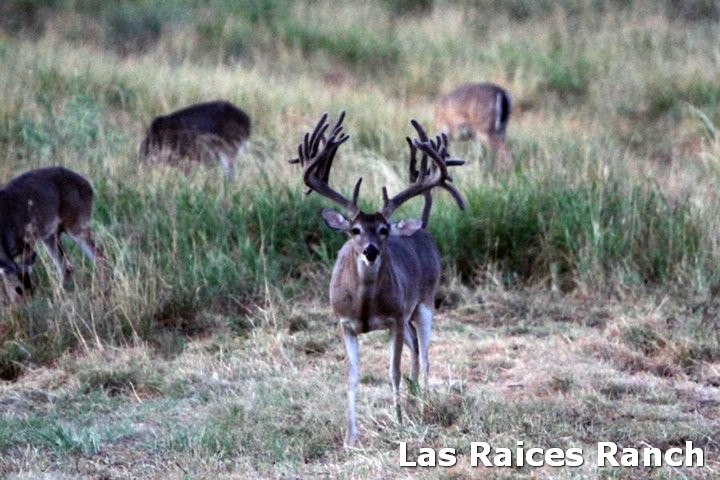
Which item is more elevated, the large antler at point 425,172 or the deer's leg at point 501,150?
the large antler at point 425,172

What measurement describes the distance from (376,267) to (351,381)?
0.53 meters

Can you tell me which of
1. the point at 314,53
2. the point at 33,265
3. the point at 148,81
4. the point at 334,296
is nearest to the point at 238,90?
the point at 148,81

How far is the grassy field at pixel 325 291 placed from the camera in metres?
6.94

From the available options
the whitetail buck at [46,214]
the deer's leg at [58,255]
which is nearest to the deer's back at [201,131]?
the whitetail buck at [46,214]

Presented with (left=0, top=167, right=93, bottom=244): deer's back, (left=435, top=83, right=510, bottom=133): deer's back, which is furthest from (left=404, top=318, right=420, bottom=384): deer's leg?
(left=435, top=83, right=510, bottom=133): deer's back

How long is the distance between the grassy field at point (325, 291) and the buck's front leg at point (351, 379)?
7 centimetres

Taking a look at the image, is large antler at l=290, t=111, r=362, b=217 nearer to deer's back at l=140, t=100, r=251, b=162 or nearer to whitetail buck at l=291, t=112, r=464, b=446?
whitetail buck at l=291, t=112, r=464, b=446

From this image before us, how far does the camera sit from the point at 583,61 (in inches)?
744

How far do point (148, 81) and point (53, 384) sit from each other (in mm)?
8682

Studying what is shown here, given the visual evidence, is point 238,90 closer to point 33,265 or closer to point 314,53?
point 314,53

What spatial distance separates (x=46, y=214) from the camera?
1096cm

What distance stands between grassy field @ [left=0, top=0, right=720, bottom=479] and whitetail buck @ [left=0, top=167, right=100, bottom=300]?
18 centimetres

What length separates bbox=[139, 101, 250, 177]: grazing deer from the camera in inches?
547

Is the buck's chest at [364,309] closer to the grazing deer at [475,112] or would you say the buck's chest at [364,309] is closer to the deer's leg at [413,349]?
the deer's leg at [413,349]
